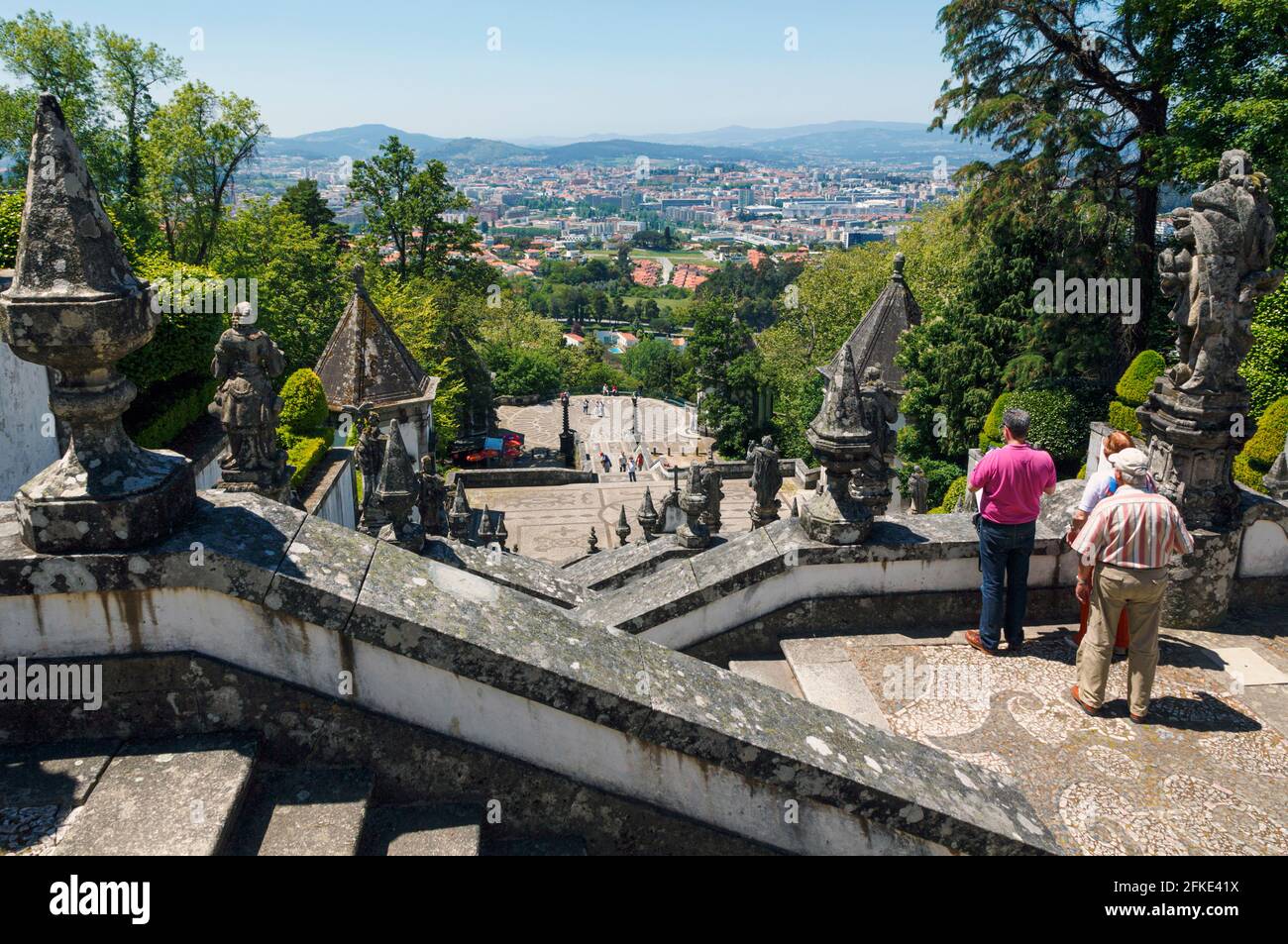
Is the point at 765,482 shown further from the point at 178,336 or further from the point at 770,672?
the point at 178,336

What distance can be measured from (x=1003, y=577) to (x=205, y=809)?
5.69 m

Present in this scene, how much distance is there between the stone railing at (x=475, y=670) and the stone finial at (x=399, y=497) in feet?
12.0

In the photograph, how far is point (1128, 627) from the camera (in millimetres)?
6305

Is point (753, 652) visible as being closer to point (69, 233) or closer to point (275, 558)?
point (275, 558)

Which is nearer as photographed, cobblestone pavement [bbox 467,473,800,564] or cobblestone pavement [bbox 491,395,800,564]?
cobblestone pavement [bbox 467,473,800,564]

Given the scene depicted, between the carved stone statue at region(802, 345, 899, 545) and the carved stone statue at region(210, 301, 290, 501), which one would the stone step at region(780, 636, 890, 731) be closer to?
the carved stone statue at region(802, 345, 899, 545)

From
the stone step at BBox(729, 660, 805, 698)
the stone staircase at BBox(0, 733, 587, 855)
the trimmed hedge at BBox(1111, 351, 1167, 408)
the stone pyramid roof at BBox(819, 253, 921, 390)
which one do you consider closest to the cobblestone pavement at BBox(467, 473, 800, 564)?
the stone pyramid roof at BBox(819, 253, 921, 390)

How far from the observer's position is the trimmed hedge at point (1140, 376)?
2106cm

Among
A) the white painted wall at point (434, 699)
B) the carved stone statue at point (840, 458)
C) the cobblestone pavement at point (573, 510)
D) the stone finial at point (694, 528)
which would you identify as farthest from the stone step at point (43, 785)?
the cobblestone pavement at point (573, 510)

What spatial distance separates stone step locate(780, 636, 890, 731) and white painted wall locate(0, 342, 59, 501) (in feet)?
42.8

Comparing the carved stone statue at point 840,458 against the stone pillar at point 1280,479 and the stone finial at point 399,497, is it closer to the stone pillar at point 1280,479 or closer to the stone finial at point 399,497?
the stone finial at point 399,497

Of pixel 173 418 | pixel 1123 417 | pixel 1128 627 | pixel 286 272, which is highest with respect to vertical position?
pixel 286 272

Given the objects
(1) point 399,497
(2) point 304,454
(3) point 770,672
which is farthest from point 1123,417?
(1) point 399,497

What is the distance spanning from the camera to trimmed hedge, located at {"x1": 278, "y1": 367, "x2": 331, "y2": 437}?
21.4 m
